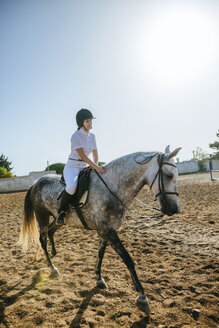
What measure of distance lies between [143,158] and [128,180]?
416 millimetres

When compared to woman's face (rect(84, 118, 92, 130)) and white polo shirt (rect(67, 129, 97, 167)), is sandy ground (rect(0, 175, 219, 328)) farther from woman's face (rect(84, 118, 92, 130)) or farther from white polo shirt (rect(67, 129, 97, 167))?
woman's face (rect(84, 118, 92, 130))

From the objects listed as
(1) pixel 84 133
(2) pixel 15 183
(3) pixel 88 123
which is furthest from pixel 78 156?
(2) pixel 15 183

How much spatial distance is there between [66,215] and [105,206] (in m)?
1.03

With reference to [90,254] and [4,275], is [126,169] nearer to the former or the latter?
[90,254]

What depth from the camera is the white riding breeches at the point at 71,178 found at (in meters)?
3.40

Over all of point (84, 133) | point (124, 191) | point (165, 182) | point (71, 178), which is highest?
point (84, 133)

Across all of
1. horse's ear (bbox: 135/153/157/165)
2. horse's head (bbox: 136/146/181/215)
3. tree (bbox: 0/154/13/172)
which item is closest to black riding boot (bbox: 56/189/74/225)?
horse's ear (bbox: 135/153/157/165)

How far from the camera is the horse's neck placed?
125 inches

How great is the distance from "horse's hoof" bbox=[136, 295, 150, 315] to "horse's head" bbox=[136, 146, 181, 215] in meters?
1.25

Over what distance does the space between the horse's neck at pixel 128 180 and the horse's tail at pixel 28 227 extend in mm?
2654

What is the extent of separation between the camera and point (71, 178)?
3518 mm

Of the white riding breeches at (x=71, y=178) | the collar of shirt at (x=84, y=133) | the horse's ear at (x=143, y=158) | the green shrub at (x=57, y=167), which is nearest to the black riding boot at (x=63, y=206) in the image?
the white riding breeches at (x=71, y=178)

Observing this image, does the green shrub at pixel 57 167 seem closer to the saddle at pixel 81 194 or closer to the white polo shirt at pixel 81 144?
the white polo shirt at pixel 81 144

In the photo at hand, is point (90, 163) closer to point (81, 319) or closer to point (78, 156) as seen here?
point (78, 156)
